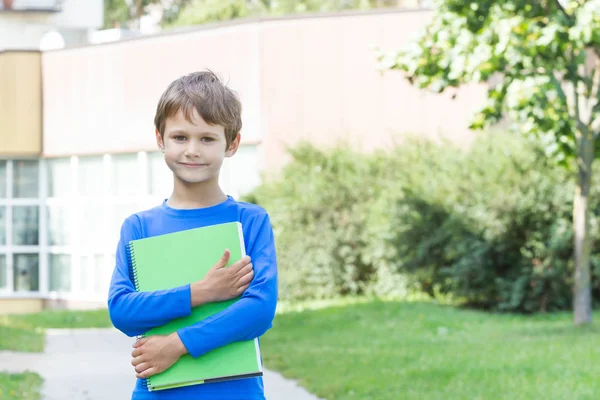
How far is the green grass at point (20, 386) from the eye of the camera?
841cm

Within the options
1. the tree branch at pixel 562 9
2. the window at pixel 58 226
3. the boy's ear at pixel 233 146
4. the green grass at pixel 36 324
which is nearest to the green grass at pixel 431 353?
the green grass at pixel 36 324

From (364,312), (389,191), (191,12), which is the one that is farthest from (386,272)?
(191,12)

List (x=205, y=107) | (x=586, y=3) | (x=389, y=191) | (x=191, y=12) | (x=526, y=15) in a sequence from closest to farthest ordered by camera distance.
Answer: (x=205, y=107), (x=586, y=3), (x=526, y=15), (x=389, y=191), (x=191, y=12)

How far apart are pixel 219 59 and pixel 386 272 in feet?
20.3

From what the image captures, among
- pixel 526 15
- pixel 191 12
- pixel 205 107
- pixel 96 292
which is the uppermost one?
pixel 191 12

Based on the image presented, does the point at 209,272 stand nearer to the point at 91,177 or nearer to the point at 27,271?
the point at 91,177

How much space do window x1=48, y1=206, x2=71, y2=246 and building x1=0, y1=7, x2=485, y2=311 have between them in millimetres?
30

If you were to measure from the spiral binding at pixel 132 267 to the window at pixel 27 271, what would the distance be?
22.9 m

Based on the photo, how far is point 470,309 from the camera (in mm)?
15797

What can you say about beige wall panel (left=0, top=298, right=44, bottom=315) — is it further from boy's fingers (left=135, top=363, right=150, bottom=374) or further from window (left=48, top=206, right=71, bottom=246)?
boy's fingers (left=135, top=363, right=150, bottom=374)

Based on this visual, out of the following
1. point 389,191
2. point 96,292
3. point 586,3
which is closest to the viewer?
point 586,3

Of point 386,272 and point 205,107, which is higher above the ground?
point 205,107

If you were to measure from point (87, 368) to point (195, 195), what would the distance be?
25.3 ft

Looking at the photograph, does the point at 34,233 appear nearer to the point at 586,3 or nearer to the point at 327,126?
the point at 327,126
